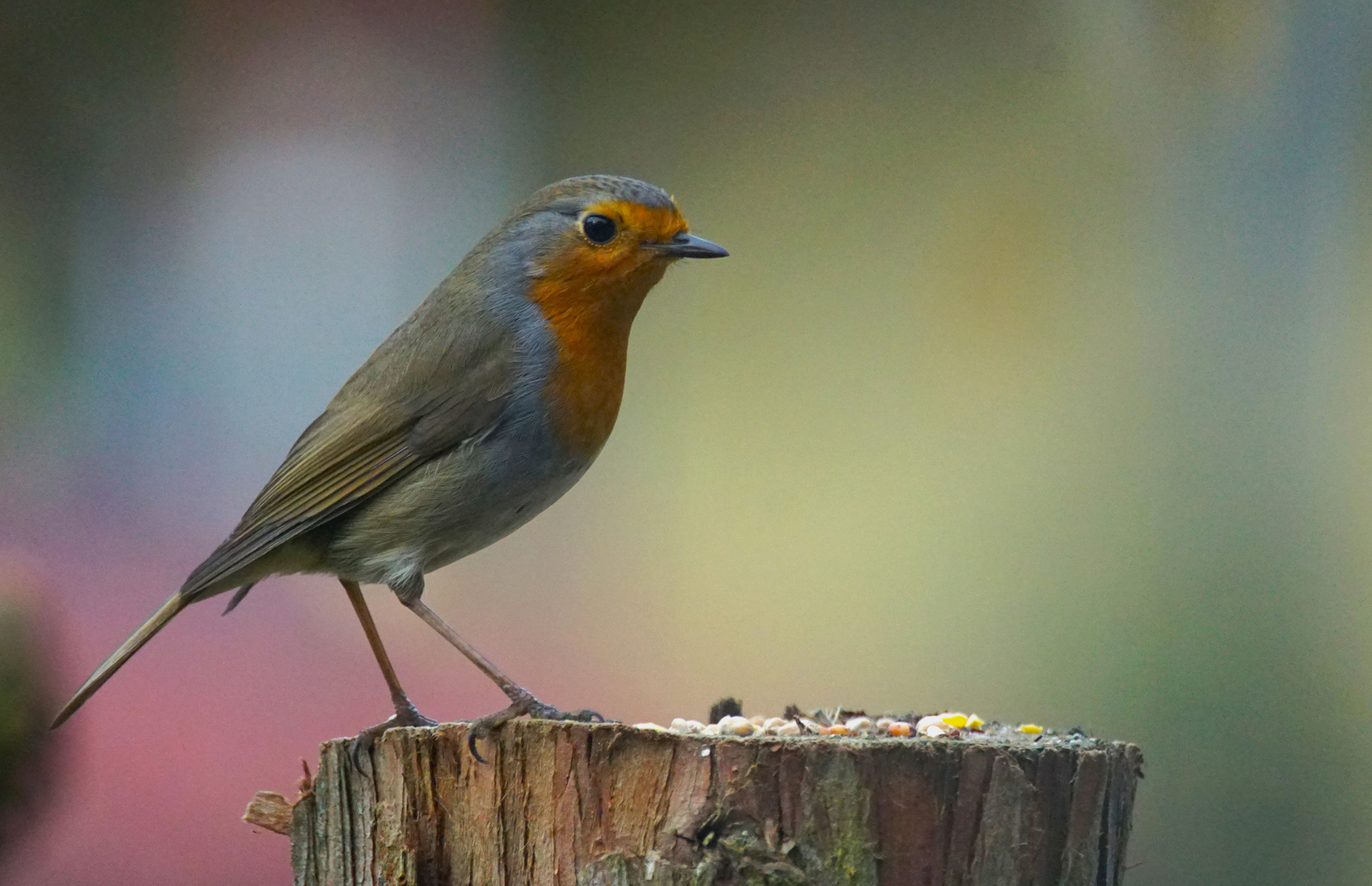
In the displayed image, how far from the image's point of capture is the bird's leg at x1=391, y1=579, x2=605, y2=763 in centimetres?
201

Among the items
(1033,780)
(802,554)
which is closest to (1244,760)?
(802,554)

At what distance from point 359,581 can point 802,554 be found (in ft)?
7.69

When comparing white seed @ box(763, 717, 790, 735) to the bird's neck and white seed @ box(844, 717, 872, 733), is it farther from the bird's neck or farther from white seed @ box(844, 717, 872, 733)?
the bird's neck

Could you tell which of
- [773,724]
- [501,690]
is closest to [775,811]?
[773,724]

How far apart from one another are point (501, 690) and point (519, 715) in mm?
454

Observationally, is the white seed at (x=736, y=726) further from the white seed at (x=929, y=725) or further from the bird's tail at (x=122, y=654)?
the bird's tail at (x=122, y=654)

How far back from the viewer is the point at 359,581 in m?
2.79

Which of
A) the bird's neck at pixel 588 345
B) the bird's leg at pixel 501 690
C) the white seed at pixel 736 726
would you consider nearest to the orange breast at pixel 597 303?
Answer: the bird's neck at pixel 588 345

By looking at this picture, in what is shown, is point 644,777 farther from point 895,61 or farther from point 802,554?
point 895,61

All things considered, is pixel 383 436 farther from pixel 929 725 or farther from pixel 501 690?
pixel 929 725

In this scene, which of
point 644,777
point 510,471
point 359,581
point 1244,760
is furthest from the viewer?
point 1244,760

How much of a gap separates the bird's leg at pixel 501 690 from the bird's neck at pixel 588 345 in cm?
46

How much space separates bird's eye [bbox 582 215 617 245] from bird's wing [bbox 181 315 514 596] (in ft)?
0.94

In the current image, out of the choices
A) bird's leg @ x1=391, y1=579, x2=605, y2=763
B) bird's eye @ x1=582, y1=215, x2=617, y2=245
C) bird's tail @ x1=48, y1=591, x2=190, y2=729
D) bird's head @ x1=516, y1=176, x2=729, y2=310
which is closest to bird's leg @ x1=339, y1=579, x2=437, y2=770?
bird's leg @ x1=391, y1=579, x2=605, y2=763
